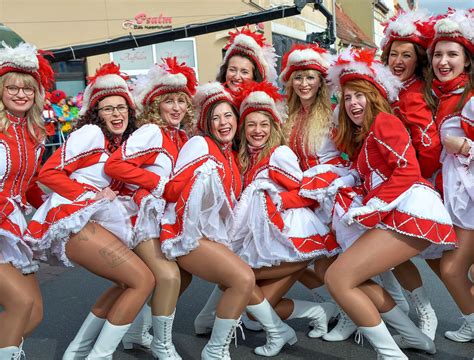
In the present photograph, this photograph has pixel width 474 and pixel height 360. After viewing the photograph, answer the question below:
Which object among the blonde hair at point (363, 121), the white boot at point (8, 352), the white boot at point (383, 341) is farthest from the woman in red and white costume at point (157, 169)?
the white boot at point (383, 341)

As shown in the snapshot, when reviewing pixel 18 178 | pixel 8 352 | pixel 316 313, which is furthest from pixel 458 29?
pixel 8 352

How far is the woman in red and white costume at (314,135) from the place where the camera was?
3.65m

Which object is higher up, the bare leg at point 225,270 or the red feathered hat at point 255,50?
the red feathered hat at point 255,50

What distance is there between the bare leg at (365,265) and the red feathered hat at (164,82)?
159 cm

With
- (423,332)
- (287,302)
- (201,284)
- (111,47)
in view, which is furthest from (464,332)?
(111,47)

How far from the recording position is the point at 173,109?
371 cm

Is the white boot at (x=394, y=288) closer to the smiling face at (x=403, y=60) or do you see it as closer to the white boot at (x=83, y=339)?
the smiling face at (x=403, y=60)

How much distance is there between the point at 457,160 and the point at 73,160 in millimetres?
2289

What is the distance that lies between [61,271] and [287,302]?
3274 millimetres

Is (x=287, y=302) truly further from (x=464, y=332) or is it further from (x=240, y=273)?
(x=464, y=332)

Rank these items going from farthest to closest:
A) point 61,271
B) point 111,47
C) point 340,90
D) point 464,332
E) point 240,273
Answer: point 111,47, point 61,271, point 464,332, point 340,90, point 240,273

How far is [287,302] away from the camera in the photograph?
3.93 m

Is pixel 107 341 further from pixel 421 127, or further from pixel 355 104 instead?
pixel 421 127

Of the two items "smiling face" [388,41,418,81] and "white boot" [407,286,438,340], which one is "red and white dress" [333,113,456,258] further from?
"white boot" [407,286,438,340]
